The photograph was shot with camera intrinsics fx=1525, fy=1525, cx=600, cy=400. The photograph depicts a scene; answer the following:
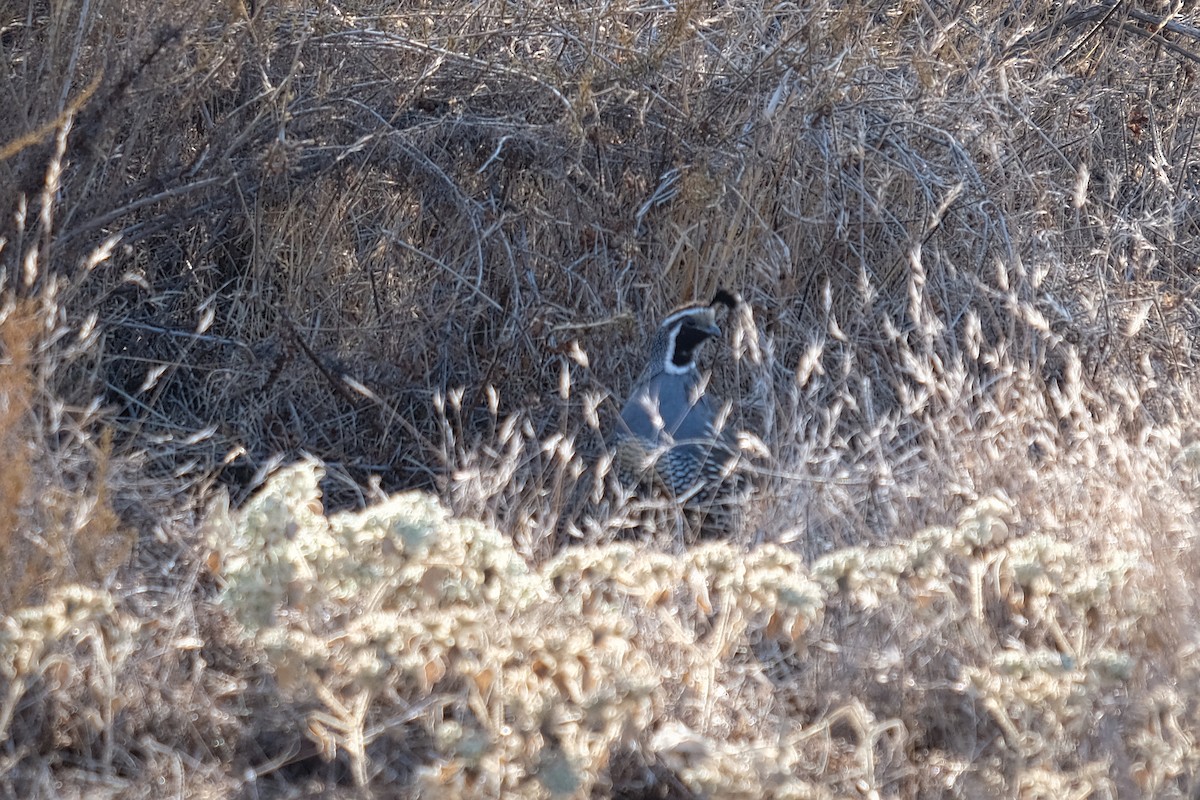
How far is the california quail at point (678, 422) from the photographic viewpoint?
4.33m

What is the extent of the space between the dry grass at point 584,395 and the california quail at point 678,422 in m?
0.16

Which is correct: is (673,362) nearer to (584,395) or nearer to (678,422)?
(678,422)

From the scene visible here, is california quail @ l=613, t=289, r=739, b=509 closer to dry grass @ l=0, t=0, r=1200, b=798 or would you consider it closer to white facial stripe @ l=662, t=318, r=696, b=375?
white facial stripe @ l=662, t=318, r=696, b=375

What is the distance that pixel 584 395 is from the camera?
4414 millimetres

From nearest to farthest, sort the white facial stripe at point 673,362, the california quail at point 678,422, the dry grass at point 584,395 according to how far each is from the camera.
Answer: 1. the dry grass at point 584,395
2. the california quail at point 678,422
3. the white facial stripe at point 673,362

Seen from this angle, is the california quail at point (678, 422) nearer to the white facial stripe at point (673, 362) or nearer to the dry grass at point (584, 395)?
the white facial stripe at point (673, 362)

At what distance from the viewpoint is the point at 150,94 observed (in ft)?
15.0

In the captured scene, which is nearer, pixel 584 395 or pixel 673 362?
pixel 584 395

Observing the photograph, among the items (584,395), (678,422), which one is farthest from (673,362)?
(584,395)

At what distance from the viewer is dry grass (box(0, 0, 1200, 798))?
2.68 metres

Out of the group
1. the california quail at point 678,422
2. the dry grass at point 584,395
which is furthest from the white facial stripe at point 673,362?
the dry grass at point 584,395

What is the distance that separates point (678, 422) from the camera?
A: 4.48 meters

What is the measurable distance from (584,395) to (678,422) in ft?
0.96

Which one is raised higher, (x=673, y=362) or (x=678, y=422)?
(x=673, y=362)
